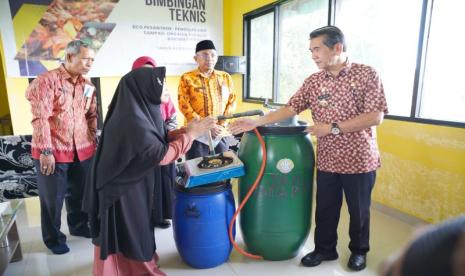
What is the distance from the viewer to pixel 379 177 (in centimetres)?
280

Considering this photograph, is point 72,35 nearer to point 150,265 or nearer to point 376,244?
point 150,265

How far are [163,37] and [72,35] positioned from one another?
1.17m

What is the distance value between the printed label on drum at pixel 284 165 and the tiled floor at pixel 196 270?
25.2 inches

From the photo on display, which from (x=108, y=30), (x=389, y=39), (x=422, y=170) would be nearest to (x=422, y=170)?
(x=422, y=170)

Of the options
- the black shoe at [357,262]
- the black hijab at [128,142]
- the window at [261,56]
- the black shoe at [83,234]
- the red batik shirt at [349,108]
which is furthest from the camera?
the window at [261,56]

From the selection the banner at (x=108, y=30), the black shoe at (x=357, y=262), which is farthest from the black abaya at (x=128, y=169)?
the banner at (x=108, y=30)

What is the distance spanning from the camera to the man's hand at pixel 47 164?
1961mm

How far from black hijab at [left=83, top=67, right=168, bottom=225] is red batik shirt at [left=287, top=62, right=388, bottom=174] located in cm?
92

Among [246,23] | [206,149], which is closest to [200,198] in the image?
[206,149]

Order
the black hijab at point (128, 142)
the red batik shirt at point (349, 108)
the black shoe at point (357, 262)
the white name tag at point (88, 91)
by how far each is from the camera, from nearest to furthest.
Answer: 1. the black hijab at point (128, 142)
2. the red batik shirt at point (349, 108)
3. the black shoe at point (357, 262)
4. the white name tag at point (88, 91)

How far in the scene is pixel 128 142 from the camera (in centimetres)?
142

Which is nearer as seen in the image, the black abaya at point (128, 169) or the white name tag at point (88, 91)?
the black abaya at point (128, 169)

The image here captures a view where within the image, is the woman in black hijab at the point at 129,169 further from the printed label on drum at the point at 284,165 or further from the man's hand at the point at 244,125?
the printed label on drum at the point at 284,165

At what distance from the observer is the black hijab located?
56.3 inches
